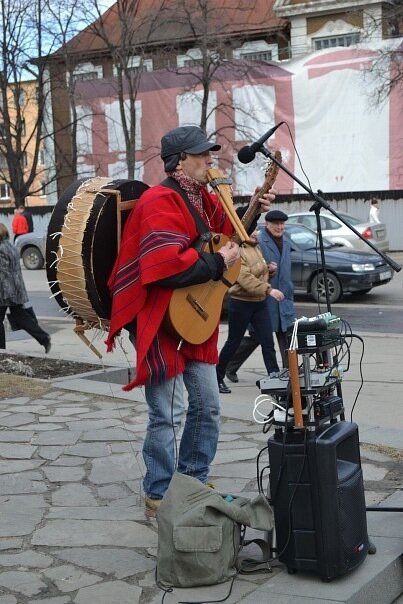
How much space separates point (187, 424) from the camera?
493 centimetres

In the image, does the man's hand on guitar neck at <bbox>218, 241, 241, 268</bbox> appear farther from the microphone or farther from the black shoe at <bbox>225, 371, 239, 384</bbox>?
the black shoe at <bbox>225, 371, 239, 384</bbox>

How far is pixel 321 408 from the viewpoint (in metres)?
4.20

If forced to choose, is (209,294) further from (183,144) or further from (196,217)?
(183,144)

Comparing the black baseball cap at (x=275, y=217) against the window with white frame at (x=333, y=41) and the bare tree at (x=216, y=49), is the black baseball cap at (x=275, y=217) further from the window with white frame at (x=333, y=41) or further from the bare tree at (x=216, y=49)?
the window with white frame at (x=333, y=41)

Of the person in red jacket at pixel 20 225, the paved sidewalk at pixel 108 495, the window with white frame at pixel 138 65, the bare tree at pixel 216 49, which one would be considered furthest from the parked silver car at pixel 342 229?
the window with white frame at pixel 138 65

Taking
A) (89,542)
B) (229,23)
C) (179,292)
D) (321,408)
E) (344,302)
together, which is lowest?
(344,302)

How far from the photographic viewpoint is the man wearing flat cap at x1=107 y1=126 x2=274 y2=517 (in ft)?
14.9

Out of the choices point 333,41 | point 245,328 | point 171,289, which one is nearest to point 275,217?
point 245,328

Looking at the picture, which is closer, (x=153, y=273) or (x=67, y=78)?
(x=153, y=273)

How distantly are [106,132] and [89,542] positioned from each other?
35.2m

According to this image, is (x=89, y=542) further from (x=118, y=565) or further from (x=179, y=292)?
(x=179, y=292)

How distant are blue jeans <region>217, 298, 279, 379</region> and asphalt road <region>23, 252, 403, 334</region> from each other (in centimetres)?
448

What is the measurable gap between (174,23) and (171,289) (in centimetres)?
3240

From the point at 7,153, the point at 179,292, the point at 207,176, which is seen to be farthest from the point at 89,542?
the point at 7,153
